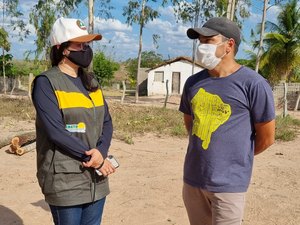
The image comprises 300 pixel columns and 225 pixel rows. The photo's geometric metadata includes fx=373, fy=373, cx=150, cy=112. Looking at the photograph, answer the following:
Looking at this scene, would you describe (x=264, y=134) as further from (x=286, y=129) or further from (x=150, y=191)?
(x=286, y=129)

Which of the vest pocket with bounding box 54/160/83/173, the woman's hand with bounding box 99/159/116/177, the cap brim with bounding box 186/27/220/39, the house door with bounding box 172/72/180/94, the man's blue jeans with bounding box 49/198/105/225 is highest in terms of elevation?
the cap brim with bounding box 186/27/220/39

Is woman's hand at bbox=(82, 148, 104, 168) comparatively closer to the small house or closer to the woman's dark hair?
the woman's dark hair

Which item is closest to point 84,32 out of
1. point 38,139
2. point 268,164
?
point 38,139

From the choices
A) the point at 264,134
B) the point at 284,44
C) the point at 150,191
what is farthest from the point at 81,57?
the point at 284,44

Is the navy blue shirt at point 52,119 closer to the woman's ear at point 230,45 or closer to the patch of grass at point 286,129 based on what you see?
the woman's ear at point 230,45

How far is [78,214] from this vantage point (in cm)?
212

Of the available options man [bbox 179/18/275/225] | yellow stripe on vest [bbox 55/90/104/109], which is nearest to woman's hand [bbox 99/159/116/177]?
yellow stripe on vest [bbox 55/90/104/109]

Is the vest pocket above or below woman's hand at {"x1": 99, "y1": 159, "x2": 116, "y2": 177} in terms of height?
above

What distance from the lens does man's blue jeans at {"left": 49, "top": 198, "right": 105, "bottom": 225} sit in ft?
6.77

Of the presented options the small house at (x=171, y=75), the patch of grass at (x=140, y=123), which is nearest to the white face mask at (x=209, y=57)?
the patch of grass at (x=140, y=123)

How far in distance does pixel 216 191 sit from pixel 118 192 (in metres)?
2.84

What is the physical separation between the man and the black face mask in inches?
24.4

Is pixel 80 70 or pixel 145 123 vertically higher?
pixel 80 70

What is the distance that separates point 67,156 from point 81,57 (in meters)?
0.57
